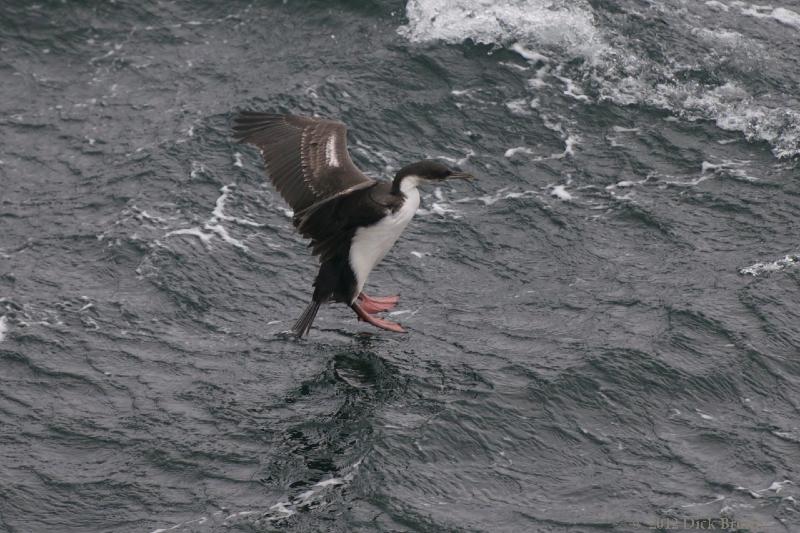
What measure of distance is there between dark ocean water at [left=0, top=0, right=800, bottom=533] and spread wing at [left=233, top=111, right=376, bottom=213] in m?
1.62

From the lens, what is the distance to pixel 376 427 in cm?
1203

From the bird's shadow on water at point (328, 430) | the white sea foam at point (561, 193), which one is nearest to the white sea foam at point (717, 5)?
the white sea foam at point (561, 193)

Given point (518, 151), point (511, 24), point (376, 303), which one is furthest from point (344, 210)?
point (511, 24)

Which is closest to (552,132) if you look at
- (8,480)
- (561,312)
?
(561,312)

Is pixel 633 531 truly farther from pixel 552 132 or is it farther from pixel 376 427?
pixel 552 132

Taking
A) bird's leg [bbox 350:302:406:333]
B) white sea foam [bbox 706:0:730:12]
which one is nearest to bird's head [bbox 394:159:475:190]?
bird's leg [bbox 350:302:406:333]

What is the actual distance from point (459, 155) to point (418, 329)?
424cm

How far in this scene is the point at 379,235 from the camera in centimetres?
1325

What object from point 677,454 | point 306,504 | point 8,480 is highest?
point 677,454

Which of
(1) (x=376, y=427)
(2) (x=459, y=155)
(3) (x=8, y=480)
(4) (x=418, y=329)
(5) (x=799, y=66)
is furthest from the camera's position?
(5) (x=799, y=66)

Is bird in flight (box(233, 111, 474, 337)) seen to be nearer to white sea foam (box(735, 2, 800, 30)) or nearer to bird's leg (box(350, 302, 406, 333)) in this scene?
bird's leg (box(350, 302, 406, 333))

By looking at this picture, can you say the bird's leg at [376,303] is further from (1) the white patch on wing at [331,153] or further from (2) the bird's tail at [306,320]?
(1) the white patch on wing at [331,153]

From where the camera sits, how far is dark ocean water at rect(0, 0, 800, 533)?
11.3 meters

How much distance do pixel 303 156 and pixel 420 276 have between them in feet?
7.60
